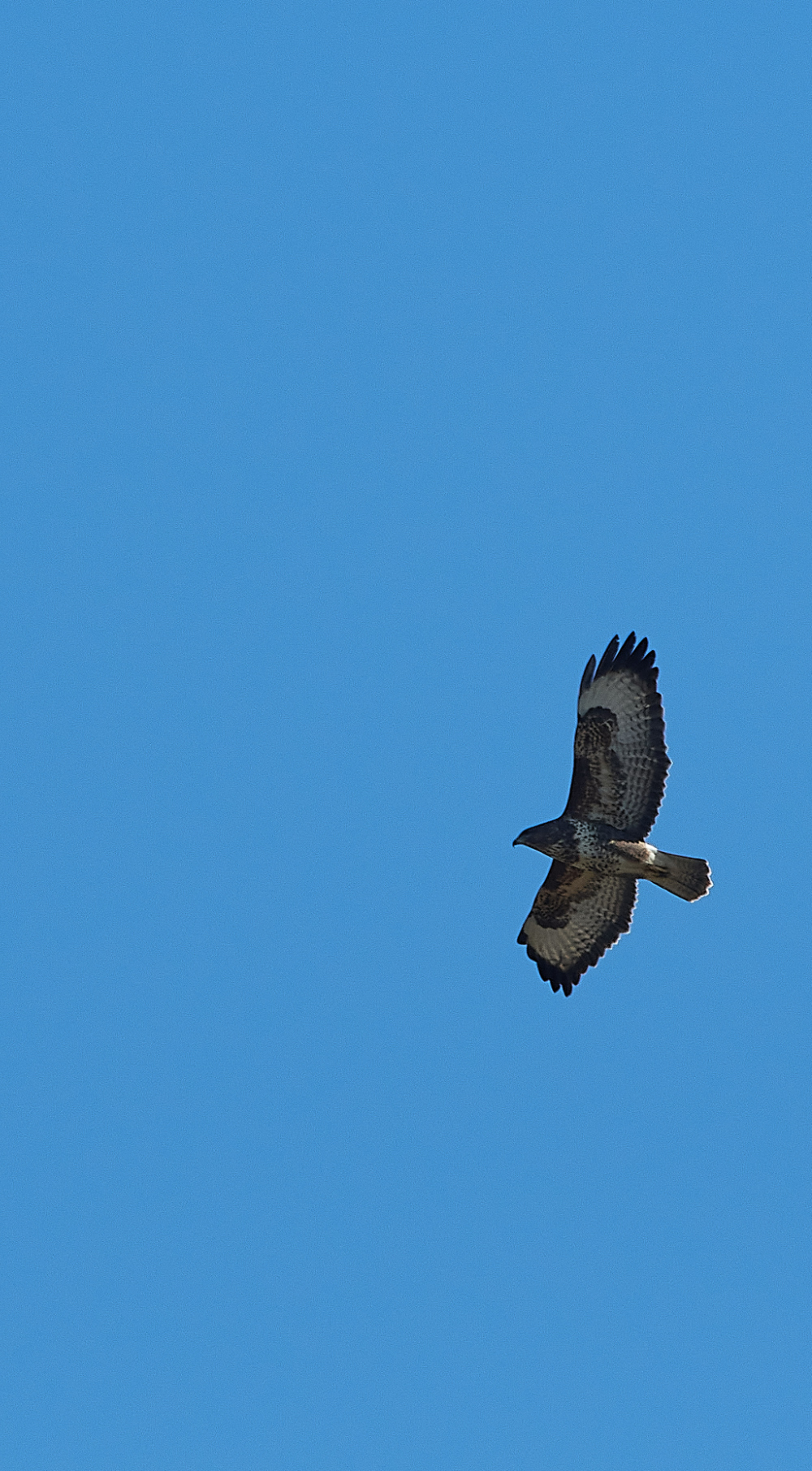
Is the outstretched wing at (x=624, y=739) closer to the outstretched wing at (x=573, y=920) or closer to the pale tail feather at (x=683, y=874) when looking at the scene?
the pale tail feather at (x=683, y=874)

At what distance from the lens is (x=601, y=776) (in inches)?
476

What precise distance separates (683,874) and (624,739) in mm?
990

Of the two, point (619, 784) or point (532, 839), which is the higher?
point (619, 784)

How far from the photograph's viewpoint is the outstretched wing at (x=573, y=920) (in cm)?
1274

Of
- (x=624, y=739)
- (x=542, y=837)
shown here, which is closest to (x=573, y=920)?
(x=542, y=837)

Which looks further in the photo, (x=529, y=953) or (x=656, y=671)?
(x=529, y=953)

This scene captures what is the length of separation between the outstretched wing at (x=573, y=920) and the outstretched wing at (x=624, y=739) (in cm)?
64

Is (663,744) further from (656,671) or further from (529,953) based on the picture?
(529,953)

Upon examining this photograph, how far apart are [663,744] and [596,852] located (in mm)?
860

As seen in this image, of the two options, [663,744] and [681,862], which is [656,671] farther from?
[681,862]

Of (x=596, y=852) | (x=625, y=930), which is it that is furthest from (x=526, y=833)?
(x=625, y=930)

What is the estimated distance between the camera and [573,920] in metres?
13.0

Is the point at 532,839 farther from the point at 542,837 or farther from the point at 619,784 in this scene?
the point at 619,784

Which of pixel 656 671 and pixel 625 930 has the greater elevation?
pixel 656 671
